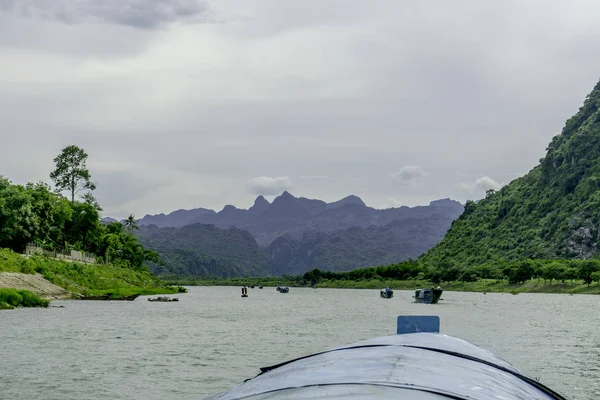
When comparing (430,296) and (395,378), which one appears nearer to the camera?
(395,378)

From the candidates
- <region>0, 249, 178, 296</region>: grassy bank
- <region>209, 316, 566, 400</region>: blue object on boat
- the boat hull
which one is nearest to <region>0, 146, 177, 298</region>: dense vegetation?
<region>0, 249, 178, 296</region>: grassy bank

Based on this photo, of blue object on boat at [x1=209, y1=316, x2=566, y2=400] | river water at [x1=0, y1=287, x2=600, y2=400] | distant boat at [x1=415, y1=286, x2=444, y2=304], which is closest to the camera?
blue object on boat at [x1=209, y1=316, x2=566, y2=400]

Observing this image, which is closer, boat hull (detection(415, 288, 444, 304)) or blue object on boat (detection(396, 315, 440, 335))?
blue object on boat (detection(396, 315, 440, 335))

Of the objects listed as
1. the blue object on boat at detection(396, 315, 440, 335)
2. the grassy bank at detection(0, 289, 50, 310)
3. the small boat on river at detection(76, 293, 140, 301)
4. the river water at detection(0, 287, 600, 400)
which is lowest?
the small boat on river at detection(76, 293, 140, 301)

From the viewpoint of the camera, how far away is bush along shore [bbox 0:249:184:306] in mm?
77188

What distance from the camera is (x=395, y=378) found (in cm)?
699

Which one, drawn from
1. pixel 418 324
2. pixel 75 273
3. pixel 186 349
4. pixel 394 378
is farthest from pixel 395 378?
pixel 75 273

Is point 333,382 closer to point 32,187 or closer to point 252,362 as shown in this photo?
point 252,362

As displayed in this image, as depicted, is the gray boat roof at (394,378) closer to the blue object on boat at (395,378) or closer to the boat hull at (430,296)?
the blue object on boat at (395,378)

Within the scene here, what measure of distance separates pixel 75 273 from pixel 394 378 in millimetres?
96455

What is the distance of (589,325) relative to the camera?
2303 inches

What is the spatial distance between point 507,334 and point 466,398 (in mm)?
46011

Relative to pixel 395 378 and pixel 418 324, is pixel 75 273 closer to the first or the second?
pixel 418 324

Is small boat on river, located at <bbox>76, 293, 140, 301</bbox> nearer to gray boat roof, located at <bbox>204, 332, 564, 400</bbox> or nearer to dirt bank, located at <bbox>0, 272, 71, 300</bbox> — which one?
dirt bank, located at <bbox>0, 272, 71, 300</bbox>
